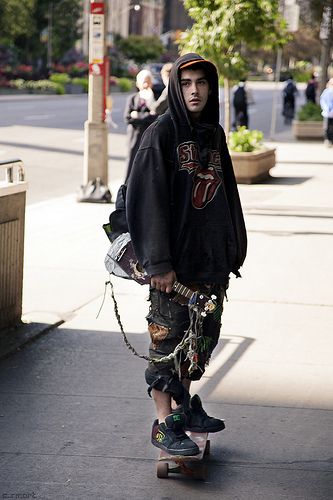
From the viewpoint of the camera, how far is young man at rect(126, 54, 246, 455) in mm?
4766

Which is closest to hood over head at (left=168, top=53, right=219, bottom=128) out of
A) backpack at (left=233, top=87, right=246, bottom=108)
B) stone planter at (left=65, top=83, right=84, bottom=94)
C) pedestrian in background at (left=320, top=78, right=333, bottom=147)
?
pedestrian in background at (left=320, top=78, right=333, bottom=147)

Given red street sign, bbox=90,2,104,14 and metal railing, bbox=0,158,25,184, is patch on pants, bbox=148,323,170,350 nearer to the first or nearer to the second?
metal railing, bbox=0,158,25,184

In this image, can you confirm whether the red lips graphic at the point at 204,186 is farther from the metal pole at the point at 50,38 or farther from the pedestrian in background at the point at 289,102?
the metal pole at the point at 50,38

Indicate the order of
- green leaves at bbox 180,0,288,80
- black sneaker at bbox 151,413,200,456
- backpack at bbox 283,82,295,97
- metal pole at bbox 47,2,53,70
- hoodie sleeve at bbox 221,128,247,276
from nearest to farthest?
black sneaker at bbox 151,413,200,456 < hoodie sleeve at bbox 221,128,247,276 < green leaves at bbox 180,0,288,80 < backpack at bbox 283,82,295,97 < metal pole at bbox 47,2,53,70

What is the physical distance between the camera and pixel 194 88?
480cm

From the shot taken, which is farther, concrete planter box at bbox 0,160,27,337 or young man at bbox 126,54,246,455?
concrete planter box at bbox 0,160,27,337

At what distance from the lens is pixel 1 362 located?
6.86 meters

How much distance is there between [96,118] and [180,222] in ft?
34.8

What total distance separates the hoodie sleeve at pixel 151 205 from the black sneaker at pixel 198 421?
29.0 inches

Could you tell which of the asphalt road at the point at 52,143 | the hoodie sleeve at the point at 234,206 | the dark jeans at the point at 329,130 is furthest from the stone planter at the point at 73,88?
the hoodie sleeve at the point at 234,206

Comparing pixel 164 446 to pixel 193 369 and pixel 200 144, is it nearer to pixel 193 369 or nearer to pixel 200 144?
pixel 193 369

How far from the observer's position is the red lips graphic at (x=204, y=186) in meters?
4.83

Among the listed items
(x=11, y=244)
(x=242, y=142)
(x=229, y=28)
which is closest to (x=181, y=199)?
(x=11, y=244)

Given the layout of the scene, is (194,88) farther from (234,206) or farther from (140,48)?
(140,48)
